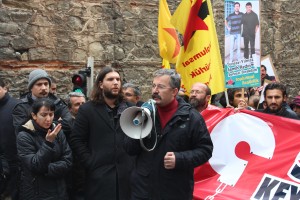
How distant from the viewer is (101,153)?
5.67 metres

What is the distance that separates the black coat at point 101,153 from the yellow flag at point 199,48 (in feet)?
6.49

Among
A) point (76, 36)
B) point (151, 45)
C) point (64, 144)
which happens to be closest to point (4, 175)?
point (64, 144)

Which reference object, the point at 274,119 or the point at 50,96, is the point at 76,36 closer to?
the point at 50,96

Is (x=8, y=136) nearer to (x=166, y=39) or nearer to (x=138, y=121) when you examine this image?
(x=138, y=121)

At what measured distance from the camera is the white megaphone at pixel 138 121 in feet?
15.7

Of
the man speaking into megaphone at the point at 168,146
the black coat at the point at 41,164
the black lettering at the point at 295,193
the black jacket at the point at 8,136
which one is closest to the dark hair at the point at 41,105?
the black coat at the point at 41,164

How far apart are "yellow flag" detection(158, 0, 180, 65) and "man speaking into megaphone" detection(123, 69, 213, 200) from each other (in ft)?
13.6

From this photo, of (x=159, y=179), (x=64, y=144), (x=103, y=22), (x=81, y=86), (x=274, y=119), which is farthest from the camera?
(x=103, y=22)

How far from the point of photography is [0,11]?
977 cm

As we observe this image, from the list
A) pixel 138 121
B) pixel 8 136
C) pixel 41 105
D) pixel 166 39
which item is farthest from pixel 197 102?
pixel 166 39

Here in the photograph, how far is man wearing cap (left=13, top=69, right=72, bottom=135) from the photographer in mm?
6121

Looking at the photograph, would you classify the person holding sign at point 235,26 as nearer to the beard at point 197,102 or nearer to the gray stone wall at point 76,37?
the beard at point 197,102

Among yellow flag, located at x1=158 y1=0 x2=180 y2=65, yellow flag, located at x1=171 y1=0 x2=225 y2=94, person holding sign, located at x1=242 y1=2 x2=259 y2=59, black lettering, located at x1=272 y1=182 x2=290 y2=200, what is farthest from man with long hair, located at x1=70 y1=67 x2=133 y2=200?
yellow flag, located at x1=158 y1=0 x2=180 y2=65

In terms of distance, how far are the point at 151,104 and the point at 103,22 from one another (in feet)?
21.5
